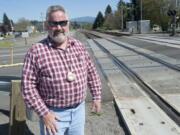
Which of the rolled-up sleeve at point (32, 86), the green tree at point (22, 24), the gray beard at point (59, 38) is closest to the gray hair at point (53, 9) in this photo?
the gray beard at point (59, 38)

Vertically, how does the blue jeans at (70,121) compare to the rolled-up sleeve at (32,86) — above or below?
below

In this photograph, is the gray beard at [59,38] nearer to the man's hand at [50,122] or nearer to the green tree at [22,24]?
the man's hand at [50,122]

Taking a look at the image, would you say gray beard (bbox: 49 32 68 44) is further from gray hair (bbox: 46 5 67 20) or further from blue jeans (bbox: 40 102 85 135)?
blue jeans (bbox: 40 102 85 135)

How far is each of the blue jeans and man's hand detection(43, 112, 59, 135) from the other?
0.06m

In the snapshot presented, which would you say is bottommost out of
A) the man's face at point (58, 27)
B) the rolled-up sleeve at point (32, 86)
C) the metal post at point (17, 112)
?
the metal post at point (17, 112)

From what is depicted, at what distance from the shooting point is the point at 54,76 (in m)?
3.72

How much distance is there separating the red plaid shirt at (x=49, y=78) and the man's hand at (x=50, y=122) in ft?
0.14

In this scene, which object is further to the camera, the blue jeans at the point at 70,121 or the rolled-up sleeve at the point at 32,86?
the blue jeans at the point at 70,121

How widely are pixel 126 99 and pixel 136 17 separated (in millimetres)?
106699

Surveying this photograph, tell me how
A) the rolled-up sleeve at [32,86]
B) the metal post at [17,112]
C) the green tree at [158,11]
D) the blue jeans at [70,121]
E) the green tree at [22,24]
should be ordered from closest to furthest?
the rolled-up sleeve at [32,86] < the blue jeans at [70,121] < the metal post at [17,112] < the green tree at [158,11] < the green tree at [22,24]

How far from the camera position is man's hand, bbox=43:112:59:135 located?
372cm

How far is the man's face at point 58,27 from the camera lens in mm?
3734

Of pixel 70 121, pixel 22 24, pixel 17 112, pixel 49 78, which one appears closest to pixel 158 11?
pixel 22 24

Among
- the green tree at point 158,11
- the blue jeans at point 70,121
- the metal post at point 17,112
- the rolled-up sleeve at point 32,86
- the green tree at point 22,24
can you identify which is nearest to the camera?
the rolled-up sleeve at point 32,86
